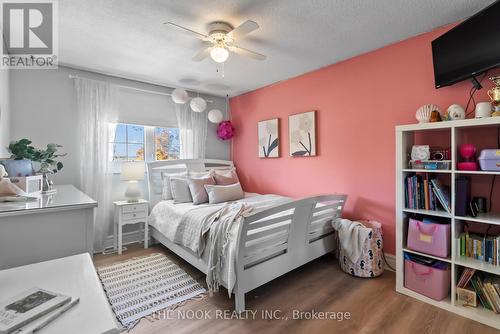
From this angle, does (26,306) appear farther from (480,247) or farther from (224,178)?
(224,178)

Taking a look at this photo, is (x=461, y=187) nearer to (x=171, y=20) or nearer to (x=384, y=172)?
(x=384, y=172)

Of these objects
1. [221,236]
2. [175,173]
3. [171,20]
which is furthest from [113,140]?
[221,236]

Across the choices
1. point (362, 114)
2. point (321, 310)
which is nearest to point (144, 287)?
point (321, 310)

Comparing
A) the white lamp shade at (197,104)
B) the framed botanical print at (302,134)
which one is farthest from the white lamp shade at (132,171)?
the framed botanical print at (302,134)

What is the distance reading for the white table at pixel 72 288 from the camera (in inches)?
26.3

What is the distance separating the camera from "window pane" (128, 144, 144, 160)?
3546 mm

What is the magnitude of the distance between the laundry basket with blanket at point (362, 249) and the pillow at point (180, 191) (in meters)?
1.95

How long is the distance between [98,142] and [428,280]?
12.6 ft

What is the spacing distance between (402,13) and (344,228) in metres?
1.98

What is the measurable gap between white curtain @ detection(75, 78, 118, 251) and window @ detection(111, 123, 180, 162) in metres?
0.17

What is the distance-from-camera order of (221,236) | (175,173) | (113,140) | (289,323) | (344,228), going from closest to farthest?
(289,323) < (221,236) < (344,228) < (113,140) < (175,173)

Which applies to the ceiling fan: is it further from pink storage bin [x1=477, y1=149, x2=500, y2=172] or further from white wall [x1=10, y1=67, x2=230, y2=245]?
pink storage bin [x1=477, y1=149, x2=500, y2=172]

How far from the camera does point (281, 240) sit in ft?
7.22

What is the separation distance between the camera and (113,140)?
3340 mm
